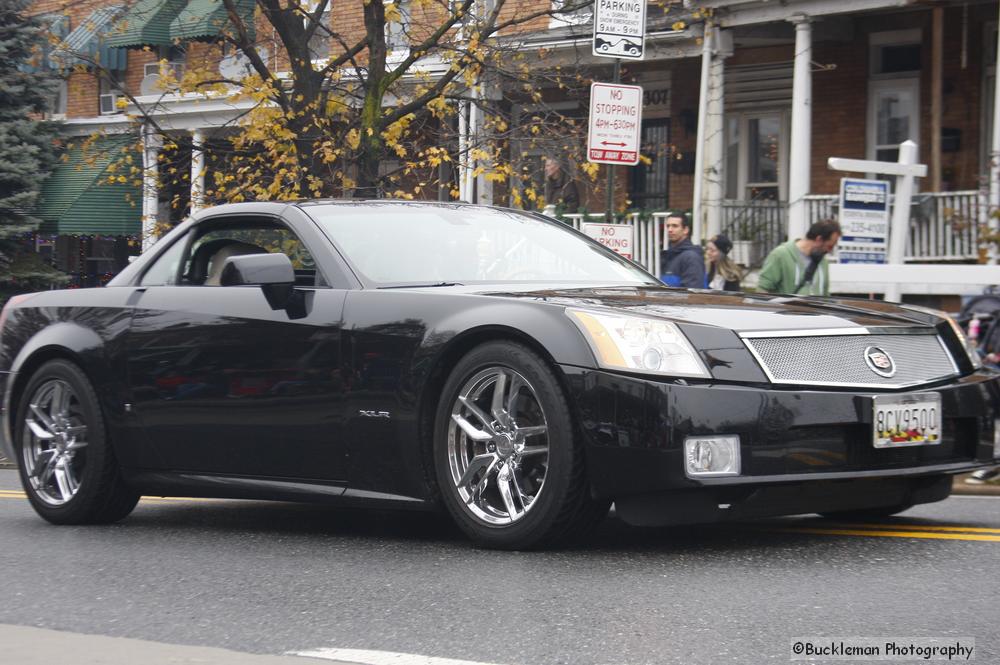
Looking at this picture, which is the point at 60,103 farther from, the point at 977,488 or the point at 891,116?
the point at 977,488

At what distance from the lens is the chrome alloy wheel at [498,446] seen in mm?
5867

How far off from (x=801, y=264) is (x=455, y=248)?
5263 millimetres

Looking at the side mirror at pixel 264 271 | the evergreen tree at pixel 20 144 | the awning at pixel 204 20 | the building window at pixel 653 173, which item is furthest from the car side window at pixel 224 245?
the evergreen tree at pixel 20 144

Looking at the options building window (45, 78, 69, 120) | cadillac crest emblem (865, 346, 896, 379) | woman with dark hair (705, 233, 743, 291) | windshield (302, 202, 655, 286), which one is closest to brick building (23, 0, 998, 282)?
woman with dark hair (705, 233, 743, 291)

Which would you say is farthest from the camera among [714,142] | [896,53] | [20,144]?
[20,144]

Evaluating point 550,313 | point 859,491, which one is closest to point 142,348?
point 550,313

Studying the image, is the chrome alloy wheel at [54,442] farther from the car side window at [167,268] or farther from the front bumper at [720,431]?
the front bumper at [720,431]

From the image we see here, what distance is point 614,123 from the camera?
12.2 meters

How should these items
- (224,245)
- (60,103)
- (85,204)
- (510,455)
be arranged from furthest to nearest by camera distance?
1. (60,103)
2. (85,204)
3. (224,245)
4. (510,455)

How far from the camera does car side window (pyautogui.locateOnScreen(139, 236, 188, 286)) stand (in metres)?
7.67

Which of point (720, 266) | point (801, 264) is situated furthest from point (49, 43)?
point (801, 264)

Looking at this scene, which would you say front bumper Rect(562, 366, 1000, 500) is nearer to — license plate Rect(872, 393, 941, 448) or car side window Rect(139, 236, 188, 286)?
license plate Rect(872, 393, 941, 448)

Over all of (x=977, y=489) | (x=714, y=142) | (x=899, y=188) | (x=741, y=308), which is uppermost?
(x=714, y=142)

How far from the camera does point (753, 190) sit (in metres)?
23.2
